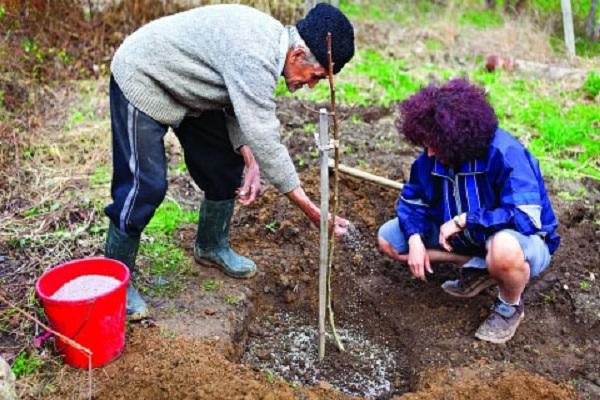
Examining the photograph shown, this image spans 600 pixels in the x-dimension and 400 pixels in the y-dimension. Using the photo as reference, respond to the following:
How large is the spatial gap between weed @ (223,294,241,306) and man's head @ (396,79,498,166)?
1191 mm

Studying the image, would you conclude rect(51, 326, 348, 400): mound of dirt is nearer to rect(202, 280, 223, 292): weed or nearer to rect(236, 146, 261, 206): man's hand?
rect(202, 280, 223, 292): weed

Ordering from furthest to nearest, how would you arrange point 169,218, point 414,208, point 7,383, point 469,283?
point 169,218
point 469,283
point 414,208
point 7,383

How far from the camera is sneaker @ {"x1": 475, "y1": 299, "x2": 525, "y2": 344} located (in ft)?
10.3

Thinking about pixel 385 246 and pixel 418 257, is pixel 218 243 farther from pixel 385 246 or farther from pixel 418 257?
pixel 418 257

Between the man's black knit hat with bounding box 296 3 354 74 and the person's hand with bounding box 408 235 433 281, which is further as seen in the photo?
the person's hand with bounding box 408 235 433 281

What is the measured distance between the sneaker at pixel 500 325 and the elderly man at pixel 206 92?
879 mm

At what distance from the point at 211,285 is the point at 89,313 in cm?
94

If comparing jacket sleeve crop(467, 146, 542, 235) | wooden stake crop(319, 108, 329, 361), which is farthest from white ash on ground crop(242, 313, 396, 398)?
jacket sleeve crop(467, 146, 542, 235)

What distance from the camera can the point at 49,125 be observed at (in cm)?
532

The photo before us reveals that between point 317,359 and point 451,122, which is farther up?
point 451,122

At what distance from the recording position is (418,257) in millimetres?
3158

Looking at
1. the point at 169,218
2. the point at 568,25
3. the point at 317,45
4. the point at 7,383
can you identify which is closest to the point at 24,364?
the point at 7,383

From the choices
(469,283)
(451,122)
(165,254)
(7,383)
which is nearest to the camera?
(7,383)

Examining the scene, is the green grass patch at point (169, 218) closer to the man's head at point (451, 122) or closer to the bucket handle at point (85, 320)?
the bucket handle at point (85, 320)
